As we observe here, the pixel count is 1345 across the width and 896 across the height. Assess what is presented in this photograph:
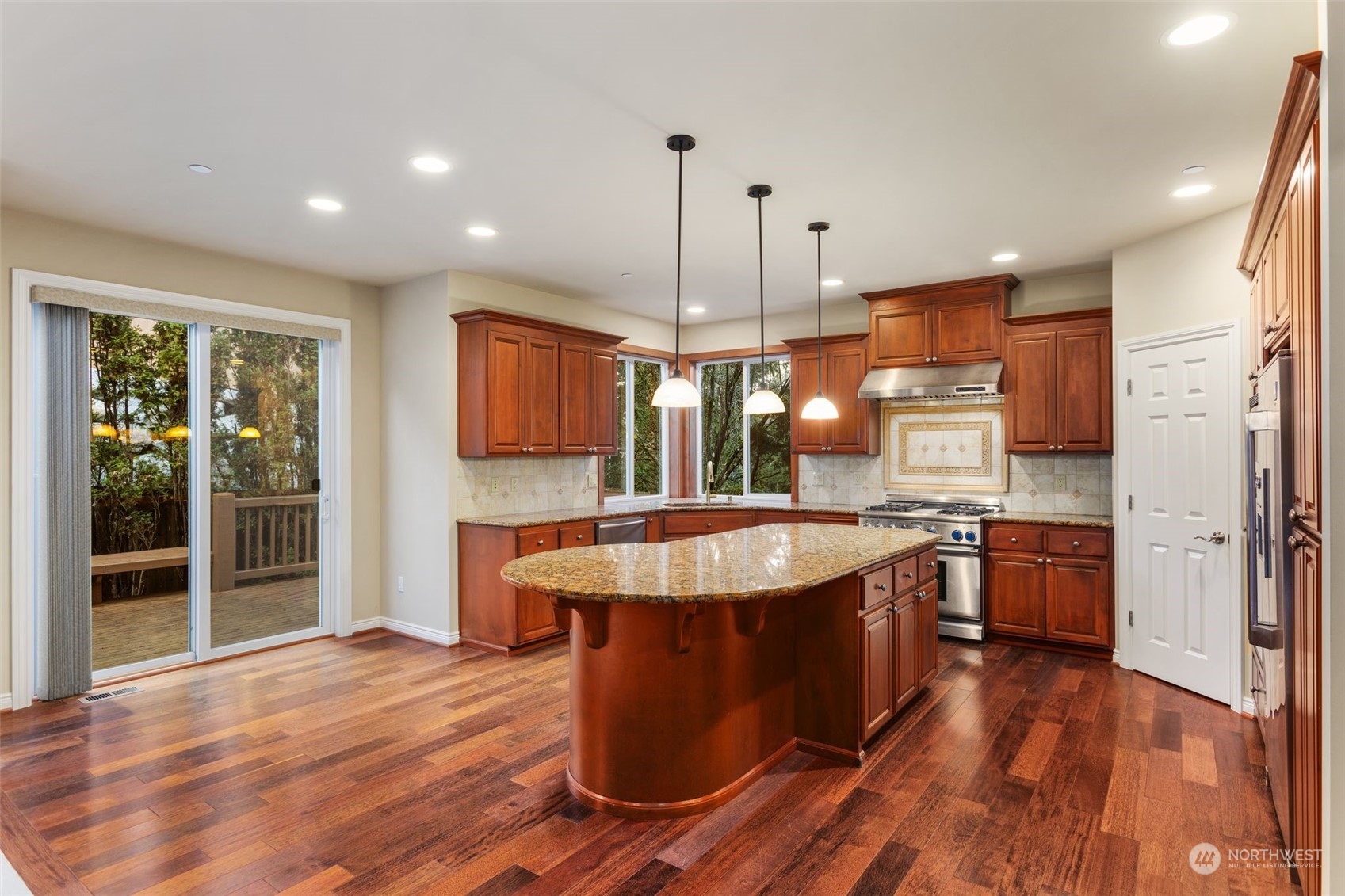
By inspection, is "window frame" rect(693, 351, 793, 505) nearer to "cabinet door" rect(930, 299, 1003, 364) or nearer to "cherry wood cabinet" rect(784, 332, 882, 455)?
"cherry wood cabinet" rect(784, 332, 882, 455)

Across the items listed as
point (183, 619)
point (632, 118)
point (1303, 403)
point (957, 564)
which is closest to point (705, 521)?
point (957, 564)

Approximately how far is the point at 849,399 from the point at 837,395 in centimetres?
12

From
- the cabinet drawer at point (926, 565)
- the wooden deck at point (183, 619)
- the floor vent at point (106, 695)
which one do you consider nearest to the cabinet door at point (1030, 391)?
the cabinet drawer at point (926, 565)

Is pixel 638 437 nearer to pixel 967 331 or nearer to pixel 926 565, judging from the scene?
pixel 967 331

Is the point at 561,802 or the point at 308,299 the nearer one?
the point at 561,802

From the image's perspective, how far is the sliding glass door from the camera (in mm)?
4285

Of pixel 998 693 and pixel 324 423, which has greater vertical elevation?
pixel 324 423

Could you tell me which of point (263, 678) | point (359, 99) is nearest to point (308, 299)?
point (263, 678)

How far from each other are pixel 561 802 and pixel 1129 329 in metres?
4.22

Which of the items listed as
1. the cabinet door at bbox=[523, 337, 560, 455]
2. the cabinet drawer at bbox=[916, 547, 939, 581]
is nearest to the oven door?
the cabinet drawer at bbox=[916, 547, 939, 581]

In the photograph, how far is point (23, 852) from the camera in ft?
7.94

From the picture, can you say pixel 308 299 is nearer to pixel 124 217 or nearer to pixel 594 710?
pixel 124 217

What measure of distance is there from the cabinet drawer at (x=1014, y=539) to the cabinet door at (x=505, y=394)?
345 centimetres

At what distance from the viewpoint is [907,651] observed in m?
3.59
